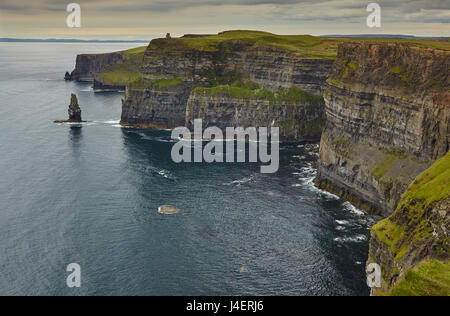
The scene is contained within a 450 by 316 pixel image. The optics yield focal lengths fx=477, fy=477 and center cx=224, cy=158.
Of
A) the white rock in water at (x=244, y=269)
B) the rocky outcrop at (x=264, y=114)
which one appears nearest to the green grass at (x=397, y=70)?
the white rock in water at (x=244, y=269)

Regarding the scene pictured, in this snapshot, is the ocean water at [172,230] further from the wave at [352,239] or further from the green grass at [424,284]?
the green grass at [424,284]

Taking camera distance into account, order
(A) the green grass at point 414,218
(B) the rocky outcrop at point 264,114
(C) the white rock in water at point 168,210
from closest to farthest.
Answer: (A) the green grass at point 414,218 < (C) the white rock in water at point 168,210 < (B) the rocky outcrop at point 264,114

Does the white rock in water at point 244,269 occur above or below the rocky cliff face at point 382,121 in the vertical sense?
below

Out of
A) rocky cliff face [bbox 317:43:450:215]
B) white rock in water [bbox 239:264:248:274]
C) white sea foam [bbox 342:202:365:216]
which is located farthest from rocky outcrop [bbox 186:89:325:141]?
white rock in water [bbox 239:264:248:274]

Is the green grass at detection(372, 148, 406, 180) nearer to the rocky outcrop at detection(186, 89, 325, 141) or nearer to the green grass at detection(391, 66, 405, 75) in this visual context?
the green grass at detection(391, 66, 405, 75)
